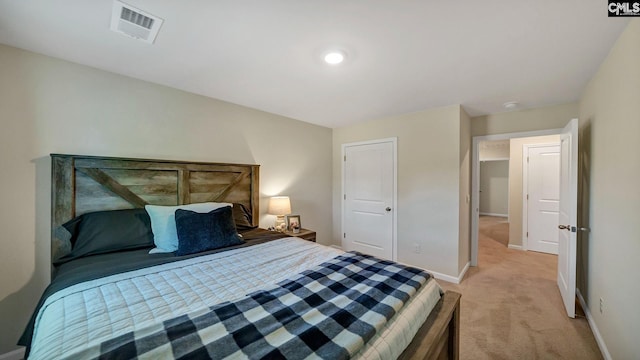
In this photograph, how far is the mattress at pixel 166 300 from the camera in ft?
3.04

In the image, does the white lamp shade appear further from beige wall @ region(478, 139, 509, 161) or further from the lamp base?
beige wall @ region(478, 139, 509, 161)

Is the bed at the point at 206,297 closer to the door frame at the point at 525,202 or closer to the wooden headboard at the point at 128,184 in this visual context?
the wooden headboard at the point at 128,184

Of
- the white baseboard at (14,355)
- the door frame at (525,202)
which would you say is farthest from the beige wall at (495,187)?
the white baseboard at (14,355)

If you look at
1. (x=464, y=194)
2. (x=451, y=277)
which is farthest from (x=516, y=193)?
(x=451, y=277)

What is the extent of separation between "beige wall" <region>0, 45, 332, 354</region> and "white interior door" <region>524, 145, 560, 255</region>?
5020 millimetres

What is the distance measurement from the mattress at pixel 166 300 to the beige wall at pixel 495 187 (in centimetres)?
863

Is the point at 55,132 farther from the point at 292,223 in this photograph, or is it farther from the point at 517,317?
the point at 517,317

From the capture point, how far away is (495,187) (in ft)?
27.5

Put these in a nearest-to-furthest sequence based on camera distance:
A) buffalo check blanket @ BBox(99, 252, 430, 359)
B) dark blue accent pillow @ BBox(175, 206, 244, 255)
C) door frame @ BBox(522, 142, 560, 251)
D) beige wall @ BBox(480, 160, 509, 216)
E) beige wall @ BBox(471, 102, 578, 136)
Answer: buffalo check blanket @ BBox(99, 252, 430, 359) → dark blue accent pillow @ BBox(175, 206, 244, 255) → beige wall @ BBox(471, 102, 578, 136) → door frame @ BBox(522, 142, 560, 251) → beige wall @ BBox(480, 160, 509, 216)

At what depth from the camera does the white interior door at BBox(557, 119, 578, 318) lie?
224 centimetres

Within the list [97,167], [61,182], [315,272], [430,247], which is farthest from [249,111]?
[430,247]

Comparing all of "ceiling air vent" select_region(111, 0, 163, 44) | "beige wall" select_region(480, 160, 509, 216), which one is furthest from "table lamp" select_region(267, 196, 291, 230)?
"beige wall" select_region(480, 160, 509, 216)

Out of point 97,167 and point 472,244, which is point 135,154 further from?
point 472,244

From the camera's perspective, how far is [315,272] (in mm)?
1498
